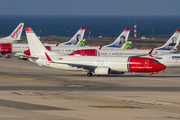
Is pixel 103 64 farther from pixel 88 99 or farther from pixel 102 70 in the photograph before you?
pixel 88 99

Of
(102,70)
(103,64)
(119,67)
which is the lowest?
(102,70)

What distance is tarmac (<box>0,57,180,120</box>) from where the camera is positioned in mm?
28719

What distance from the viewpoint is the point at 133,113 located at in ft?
97.8

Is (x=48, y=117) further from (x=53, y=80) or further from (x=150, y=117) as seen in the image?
(x=53, y=80)

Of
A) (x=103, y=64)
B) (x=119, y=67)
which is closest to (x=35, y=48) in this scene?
(x=103, y=64)

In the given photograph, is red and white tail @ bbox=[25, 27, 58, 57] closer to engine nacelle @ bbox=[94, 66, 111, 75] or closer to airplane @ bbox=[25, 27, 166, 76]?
airplane @ bbox=[25, 27, 166, 76]

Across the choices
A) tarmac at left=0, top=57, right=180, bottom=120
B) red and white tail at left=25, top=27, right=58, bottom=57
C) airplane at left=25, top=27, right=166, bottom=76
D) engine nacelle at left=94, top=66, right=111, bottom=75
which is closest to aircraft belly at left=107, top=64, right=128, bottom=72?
airplane at left=25, top=27, right=166, bottom=76

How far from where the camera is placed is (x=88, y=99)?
123ft

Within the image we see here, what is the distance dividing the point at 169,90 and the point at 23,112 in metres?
22.2

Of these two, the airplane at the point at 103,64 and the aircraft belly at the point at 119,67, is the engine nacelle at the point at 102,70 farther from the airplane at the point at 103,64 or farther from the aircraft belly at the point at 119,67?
the aircraft belly at the point at 119,67

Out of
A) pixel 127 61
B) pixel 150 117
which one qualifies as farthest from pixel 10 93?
pixel 127 61

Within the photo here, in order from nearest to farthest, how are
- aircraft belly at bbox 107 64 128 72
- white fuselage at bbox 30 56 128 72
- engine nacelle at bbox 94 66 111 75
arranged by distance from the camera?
engine nacelle at bbox 94 66 111 75 < aircraft belly at bbox 107 64 128 72 < white fuselage at bbox 30 56 128 72

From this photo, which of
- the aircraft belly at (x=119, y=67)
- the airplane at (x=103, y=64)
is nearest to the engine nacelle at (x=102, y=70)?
the airplane at (x=103, y=64)

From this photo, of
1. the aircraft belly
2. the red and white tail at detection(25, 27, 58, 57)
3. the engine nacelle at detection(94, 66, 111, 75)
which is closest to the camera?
the engine nacelle at detection(94, 66, 111, 75)
